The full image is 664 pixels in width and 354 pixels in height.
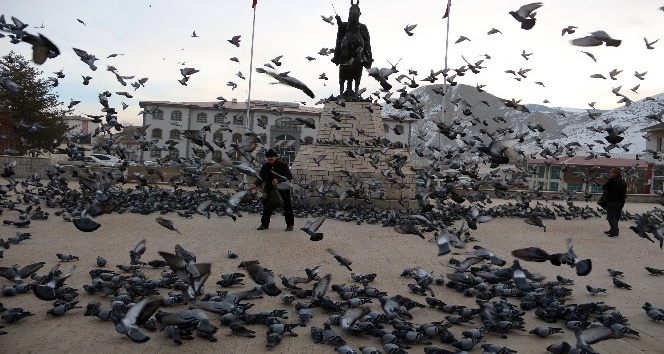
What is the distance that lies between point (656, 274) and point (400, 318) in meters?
5.53

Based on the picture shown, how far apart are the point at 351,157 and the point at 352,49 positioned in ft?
15.3

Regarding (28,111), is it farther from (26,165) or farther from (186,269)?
(186,269)

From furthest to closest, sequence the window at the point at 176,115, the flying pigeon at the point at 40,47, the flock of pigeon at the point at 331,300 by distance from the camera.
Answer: the window at the point at 176,115
the flock of pigeon at the point at 331,300
the flying pigeon at the point at 40,47

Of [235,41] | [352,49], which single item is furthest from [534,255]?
[352,49]

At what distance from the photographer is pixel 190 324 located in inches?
182

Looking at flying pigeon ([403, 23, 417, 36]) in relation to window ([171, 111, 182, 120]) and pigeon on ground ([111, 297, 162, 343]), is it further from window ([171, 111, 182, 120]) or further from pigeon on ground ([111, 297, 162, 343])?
window ([171, 111, 182, 120])

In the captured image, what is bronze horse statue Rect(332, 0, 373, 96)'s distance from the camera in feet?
62.6

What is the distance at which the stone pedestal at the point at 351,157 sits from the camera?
17.7 m

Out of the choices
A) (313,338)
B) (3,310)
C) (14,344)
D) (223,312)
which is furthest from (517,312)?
(3,310)

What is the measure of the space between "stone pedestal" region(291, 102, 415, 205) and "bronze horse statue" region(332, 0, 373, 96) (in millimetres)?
1123

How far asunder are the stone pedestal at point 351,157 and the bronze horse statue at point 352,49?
3.68 feet

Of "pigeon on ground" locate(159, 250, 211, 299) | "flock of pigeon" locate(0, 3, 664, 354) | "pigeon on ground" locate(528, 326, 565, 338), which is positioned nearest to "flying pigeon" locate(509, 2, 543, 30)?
"flock of pigeon" locate(0, 3, 664, 354)

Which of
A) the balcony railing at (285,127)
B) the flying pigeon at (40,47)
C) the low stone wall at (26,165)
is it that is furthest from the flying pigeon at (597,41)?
the balcony railing at (285,127)

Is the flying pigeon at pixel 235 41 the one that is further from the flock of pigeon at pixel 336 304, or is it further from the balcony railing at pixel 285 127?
the balcony railing at pixel 285 127
